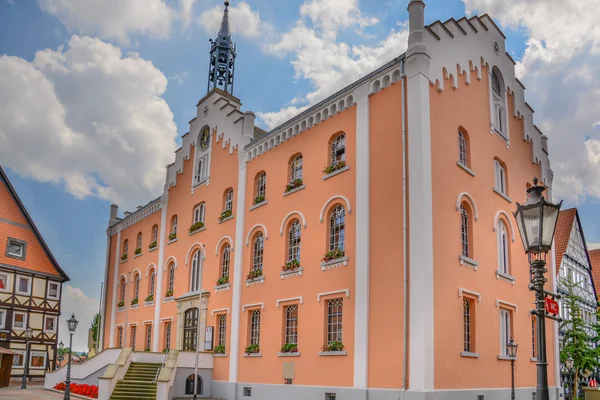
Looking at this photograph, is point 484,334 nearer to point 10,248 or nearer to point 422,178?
point 422,178

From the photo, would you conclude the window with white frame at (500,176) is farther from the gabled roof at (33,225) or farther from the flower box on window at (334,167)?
the gabled roof at (33,225)

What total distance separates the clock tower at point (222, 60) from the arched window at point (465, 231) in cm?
1652

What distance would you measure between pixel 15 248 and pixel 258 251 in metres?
21.6

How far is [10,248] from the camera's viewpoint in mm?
38156

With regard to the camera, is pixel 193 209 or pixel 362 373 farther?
pixel 193 209

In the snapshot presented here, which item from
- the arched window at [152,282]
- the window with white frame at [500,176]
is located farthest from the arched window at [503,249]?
the arched window at [152,282]

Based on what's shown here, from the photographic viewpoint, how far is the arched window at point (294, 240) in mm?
23203

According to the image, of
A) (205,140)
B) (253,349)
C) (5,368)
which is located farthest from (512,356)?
(5,368)

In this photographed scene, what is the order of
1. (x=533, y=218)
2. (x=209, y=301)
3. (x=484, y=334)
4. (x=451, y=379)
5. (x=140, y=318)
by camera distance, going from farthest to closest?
(x=140, y=318) < (x=209, y=301) < (x=484, y=334) < (x=451, y=379) < (x=533, y=218)

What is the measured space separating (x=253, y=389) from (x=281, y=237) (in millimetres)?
6129

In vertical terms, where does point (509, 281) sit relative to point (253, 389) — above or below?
above

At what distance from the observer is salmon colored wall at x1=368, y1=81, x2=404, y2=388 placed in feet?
59.5

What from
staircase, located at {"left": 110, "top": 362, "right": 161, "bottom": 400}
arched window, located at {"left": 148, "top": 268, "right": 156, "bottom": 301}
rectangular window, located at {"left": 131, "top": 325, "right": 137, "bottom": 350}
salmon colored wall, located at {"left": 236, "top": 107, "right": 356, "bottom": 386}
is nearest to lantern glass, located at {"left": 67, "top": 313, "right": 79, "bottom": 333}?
staircase, located at {"left": 110, "top": 362, "right": 161, "bottom": 400}

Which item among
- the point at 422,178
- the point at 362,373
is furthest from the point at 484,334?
the point at 422,178
